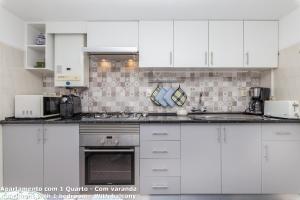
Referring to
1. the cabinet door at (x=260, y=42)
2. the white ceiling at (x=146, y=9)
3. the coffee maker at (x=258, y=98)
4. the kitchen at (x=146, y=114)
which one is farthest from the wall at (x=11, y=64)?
the coffee maker at (x=258, y=98)

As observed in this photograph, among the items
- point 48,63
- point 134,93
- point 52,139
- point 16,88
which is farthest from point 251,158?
point 16,88

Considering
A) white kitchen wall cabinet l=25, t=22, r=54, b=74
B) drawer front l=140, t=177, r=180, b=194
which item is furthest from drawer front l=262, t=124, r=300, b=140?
white kitchen wall cabinet l=25, t=22, r=54, b=74

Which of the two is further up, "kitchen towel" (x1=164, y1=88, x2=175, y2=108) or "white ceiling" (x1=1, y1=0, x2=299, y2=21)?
"white ceiling" (x1=1, y1=0, x2=299, y2=21)

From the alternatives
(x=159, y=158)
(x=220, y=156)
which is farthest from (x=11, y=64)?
(x=220, y=156)

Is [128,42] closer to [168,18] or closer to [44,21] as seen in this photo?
[168,18]

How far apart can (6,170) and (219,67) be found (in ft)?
8.42

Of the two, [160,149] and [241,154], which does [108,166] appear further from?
[241,154]

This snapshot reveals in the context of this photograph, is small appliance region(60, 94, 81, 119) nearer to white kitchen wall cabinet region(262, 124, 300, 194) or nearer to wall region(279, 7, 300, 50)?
white kitchen wall cabinet region(262, 124, 300, 194)

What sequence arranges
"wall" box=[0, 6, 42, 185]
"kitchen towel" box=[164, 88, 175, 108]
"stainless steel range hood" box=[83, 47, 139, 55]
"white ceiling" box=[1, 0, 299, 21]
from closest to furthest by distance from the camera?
"white ceiling" box=[1, 0, 299, 21], "wall" box=[0, 6, 42, 185], "stainless steel range hood" box=[83, 47, 139, 55], "kitchen towel" box=[164, 88, 175, 108]

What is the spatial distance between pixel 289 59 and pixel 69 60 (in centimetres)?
248

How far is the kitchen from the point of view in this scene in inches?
86.7

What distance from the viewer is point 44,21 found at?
8.47 ft

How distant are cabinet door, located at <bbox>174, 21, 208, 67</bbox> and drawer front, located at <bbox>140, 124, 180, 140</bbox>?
801 mm

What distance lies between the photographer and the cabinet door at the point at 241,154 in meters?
2.20
